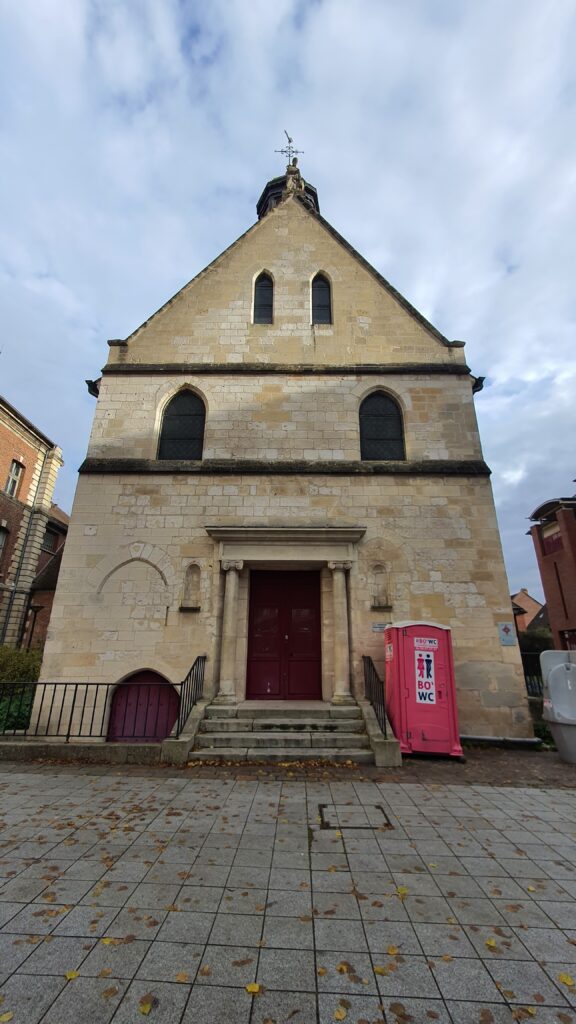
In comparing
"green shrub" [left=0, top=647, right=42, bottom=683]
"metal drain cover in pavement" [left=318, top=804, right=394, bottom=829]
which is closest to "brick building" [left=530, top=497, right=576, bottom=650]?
"metal drain cover in pavement" [left=318, top=804, right=394, bottom=829]

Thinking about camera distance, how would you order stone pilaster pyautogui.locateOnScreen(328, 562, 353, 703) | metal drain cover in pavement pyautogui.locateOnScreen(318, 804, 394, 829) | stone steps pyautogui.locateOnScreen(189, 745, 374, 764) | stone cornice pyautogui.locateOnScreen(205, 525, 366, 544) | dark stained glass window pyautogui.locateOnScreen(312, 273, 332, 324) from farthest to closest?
1. dark stained glass window pyautogui.locateOnScreen(312, 273, 332, 324)
2. stone cornice pyautogui.locateOnScreen(205, 525, 366, 544)
3. stone pilaster pyautogui.locateOnScreen(328, 562, 353, 703)
4. stone steps pyautogui.locateOnScreen(189, 745, 374, 764)
5. metal drain cover in pavement pyautogui.locateOnScreen(318, 804, 394, 829)

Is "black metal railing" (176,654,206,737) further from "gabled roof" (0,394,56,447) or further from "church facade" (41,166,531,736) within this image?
"gabled roof" (0,394,56,447)

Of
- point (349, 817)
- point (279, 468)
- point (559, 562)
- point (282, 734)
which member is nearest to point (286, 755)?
point (282, 734)

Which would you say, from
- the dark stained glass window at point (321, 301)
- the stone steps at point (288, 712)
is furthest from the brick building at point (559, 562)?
the stone steps at point (288, 712)

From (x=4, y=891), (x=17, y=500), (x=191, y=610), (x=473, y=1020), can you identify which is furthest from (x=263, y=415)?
(x=17, y=500)

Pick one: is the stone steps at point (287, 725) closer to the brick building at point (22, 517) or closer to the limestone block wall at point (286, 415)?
the limestone block wall at point (286, 415)

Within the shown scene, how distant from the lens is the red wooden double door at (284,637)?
30.3 ft

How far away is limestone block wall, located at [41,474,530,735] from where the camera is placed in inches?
340

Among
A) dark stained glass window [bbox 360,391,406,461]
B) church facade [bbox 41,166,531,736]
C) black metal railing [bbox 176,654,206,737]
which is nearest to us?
black metal railing [bbox 176,654,206,737]

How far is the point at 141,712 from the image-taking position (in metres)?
8.67

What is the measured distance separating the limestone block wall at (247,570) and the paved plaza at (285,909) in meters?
3.27

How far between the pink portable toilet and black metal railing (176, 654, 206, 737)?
3.56 meters

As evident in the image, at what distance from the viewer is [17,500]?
894 inches

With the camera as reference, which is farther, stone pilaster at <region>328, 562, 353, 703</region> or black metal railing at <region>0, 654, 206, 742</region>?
stone pilaster at <region>328, 562, 353, 703</region>
